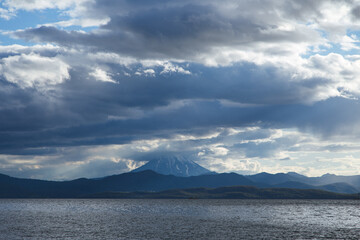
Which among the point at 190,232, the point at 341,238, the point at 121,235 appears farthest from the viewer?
the point at 190,232

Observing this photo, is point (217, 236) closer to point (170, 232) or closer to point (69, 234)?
point (170, 232)

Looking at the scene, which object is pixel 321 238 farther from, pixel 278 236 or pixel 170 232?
pixel 170 232

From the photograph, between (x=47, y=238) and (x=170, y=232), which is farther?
(x=170, y=232)

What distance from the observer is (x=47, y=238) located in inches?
4906

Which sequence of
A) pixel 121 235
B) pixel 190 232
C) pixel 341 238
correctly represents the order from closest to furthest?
pixel 341 238 → pixel 121 235 → pixel 190 232

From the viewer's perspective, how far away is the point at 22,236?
12850 centimetres

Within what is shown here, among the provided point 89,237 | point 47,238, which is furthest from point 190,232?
point 47,238

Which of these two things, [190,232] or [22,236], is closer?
[22,236]

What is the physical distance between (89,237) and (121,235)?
1135cm

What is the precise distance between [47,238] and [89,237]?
480 inches

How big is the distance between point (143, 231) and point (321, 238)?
59.6 meters

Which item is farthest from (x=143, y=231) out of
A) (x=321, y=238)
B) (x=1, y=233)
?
(x=321, y=238)

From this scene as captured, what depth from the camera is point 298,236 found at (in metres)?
130

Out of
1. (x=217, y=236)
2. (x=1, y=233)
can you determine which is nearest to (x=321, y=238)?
(x=217, y=236)
